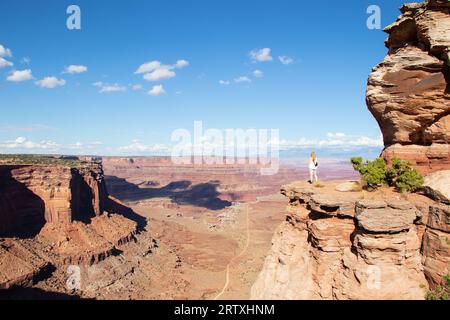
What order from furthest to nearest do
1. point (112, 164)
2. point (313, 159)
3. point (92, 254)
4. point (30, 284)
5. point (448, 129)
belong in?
1. point (112, 164)
2. point (92, 254)
3. point (30, 284)
4. point (313, 159)
5. point (448, 129)

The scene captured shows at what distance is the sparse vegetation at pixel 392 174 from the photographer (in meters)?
15.0

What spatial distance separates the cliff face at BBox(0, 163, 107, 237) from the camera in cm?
4925

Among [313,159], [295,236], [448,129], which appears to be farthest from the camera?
[313,159]

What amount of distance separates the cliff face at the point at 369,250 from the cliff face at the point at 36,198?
47874 mm

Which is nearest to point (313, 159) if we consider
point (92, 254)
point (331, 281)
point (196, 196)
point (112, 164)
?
point (331, 281)

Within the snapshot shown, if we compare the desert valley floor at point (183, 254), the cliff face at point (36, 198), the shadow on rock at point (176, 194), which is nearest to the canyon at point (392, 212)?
the desert valley floor at point (183, 254)

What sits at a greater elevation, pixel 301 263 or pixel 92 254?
pixel 301 263

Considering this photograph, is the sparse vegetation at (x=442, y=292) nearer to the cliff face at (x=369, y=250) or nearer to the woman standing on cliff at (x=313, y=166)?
the cliff face at (x=369, y=250)

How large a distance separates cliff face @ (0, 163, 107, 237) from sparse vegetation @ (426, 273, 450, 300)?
52.1m

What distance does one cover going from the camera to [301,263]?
15.1 metres

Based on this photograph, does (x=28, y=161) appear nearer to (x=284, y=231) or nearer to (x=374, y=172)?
(x=284, y=231)

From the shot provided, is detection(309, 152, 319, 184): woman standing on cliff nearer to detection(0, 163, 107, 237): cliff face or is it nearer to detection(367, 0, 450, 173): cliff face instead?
detection(367, 0, 450, 173): cliff face

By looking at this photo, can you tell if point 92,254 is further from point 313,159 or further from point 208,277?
point 313,159
